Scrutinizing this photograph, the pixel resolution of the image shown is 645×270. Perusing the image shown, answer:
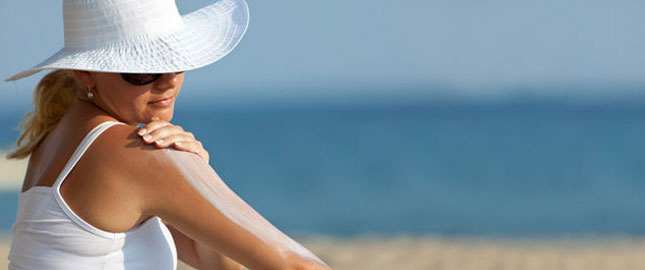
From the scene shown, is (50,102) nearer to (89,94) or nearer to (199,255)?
(89,94)

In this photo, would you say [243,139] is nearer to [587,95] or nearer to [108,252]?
[108,252]

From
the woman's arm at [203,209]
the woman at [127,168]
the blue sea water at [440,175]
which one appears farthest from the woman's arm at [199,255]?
the blue sea water at [440,175]

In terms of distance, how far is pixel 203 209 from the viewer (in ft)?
6.05

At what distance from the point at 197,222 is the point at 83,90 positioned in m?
0.48

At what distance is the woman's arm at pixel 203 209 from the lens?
1.82 meters

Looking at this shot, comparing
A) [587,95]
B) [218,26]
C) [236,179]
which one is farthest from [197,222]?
[587,95]

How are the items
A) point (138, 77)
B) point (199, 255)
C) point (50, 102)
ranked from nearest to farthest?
point (138, 77) < point (50, 102) < point (199, 255)

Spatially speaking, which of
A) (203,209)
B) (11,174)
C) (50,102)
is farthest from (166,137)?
(11,174)

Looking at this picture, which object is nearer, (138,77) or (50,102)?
(138,77)

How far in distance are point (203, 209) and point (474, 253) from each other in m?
7.41

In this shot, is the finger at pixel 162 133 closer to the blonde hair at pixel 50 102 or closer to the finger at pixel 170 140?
the finger at pixel 170 140

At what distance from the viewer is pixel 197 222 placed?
6.07 ft

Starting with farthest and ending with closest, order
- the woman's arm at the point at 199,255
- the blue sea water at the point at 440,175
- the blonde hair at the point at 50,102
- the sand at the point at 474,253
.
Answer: the blue sea water at the point at 440,175 → the sand at the point at 474,253 → the woman's arm at the point at 199,255 → the blonde hair at the point at 50,102

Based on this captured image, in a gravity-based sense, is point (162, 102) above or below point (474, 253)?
below
